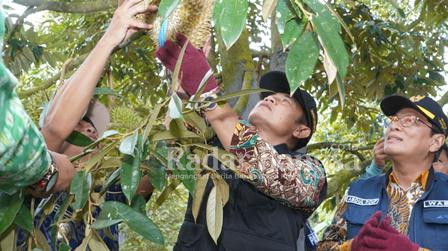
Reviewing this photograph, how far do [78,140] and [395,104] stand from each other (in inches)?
50.2

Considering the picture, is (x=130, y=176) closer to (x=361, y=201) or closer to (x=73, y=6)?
(x=361, y=201)

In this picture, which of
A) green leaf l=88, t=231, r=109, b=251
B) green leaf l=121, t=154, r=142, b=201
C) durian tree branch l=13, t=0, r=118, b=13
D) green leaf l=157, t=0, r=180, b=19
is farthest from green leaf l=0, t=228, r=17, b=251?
durian tree branch l=13, t=0, r=118, b=13

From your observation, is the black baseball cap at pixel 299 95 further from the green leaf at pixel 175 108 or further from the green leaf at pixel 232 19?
the green leaf at pixel 232 19

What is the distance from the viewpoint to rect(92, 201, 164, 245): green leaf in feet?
4.79

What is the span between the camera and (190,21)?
5.24 feet

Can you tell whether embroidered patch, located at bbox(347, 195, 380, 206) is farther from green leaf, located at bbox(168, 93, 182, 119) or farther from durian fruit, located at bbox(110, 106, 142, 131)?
green leaf, located at bbox(168, 93, 182, 119)

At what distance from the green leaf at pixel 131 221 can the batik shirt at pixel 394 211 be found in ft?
3.06

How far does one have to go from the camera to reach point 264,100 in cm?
223

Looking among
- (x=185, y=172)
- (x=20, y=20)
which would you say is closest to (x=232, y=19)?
(x=185, y=172)

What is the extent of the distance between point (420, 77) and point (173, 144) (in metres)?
2.06

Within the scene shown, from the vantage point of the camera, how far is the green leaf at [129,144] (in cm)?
135

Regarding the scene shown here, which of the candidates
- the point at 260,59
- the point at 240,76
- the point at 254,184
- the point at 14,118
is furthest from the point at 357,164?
the point at 14,118

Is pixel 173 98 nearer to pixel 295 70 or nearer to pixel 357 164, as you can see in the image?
pixel 295 70

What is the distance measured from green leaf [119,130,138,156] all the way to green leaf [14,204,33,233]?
0.31 m
